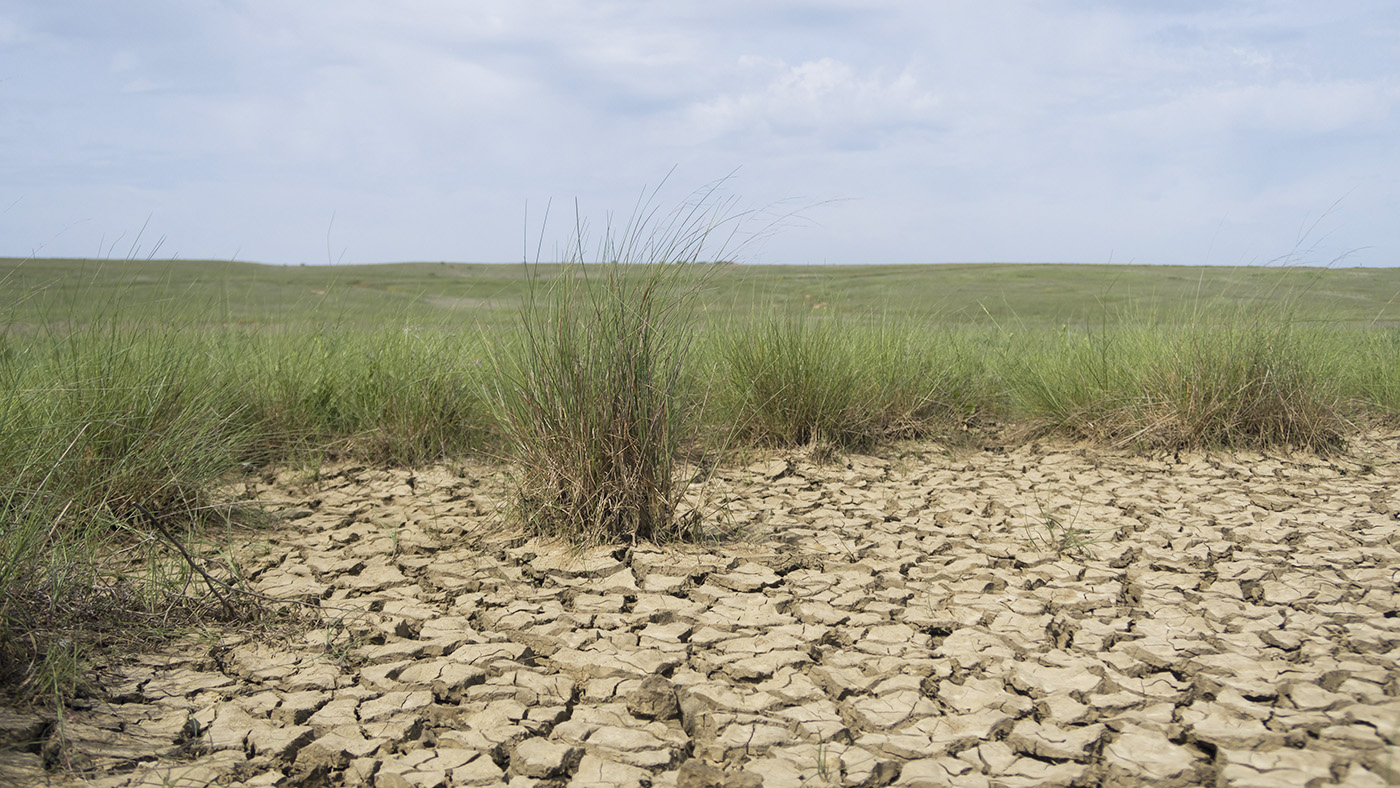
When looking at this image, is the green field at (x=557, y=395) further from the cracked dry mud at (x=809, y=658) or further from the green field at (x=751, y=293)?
→ the cracked dry mud at (x=809, y=658)

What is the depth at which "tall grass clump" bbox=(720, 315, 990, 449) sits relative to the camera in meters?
3.80

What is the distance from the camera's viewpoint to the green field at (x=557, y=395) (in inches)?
89.9

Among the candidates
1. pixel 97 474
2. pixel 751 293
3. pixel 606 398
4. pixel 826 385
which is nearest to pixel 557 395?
pixel 606 398

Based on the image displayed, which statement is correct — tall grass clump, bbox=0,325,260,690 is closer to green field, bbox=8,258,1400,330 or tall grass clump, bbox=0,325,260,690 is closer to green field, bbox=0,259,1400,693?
green field, bbox=0,259,1400,693

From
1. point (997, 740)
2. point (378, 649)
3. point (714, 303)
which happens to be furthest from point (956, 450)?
point (378, 649)

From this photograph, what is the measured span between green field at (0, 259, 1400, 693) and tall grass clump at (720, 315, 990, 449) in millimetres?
13

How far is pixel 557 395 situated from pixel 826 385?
160cm

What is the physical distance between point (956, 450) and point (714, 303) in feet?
4.40

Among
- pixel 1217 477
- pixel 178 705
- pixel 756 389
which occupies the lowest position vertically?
pixel 178 705

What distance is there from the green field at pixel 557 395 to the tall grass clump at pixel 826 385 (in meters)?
0.01

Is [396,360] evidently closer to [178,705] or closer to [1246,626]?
[178,705]

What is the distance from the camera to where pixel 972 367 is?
4730 millimetres

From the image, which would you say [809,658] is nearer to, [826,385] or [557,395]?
[557,395]

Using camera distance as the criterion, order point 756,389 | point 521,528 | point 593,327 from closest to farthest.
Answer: point 593,327 → point 521,528 → point 756,389
